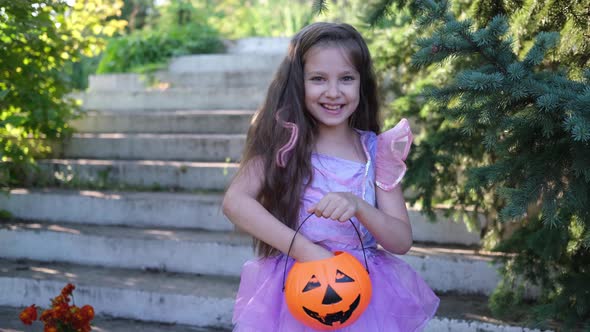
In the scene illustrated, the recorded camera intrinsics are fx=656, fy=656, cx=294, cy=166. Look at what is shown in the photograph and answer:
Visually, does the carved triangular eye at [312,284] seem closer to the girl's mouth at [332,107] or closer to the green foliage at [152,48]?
the girl's mouth at [332,107]

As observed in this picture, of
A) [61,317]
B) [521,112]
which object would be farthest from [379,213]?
[61,317]

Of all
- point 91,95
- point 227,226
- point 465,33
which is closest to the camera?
point 465,33

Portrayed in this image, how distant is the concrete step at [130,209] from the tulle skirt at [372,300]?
1.84m

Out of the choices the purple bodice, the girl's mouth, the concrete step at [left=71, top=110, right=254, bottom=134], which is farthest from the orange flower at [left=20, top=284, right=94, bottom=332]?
the concrete step at [left=71, top=110, right=254, bottom=134]

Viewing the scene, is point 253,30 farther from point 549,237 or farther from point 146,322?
point 549,237

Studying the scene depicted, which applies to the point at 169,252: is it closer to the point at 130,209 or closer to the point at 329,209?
the point at 130,209

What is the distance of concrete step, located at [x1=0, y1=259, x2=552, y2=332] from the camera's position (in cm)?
335

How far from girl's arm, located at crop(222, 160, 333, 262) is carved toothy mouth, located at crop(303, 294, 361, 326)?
163 mm

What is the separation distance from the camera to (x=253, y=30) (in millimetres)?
10562

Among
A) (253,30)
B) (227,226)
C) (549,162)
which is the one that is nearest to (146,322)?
(227,226)

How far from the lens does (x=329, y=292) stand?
72.1 inches

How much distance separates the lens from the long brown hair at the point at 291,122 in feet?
6.97

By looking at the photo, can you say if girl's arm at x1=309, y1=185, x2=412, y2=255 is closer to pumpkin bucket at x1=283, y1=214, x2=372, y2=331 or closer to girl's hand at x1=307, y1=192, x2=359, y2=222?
girl's hand at x1=307, y1=192, x2=359, y2=222

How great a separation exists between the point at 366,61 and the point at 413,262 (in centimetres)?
175
